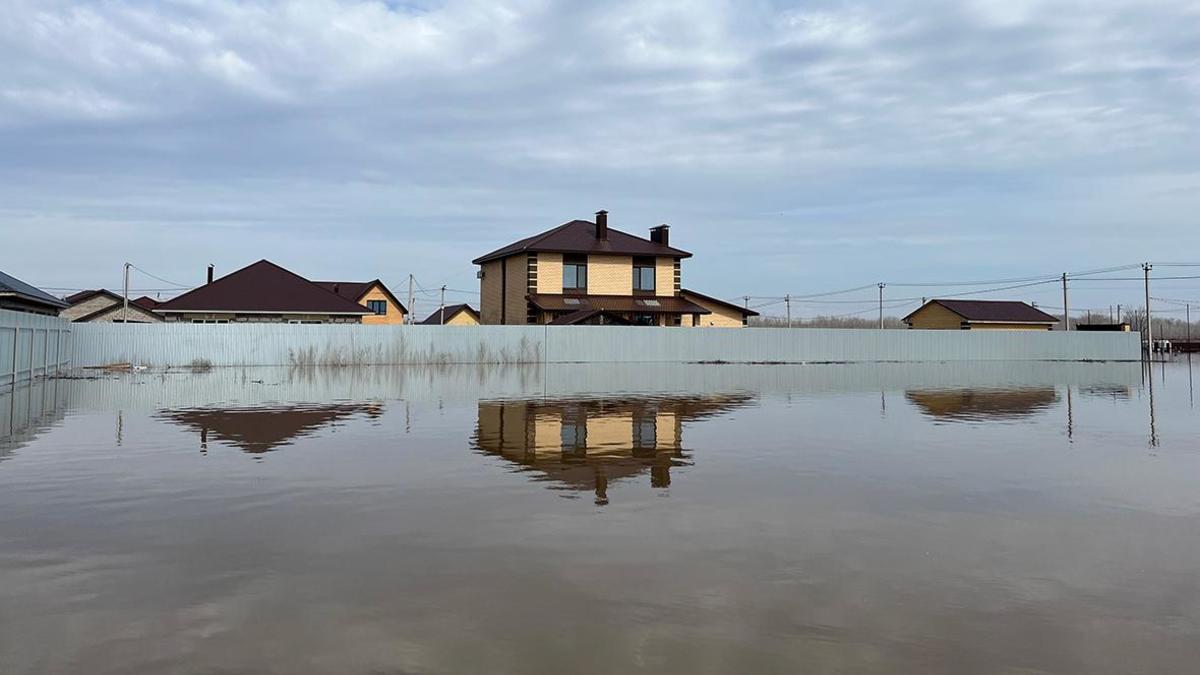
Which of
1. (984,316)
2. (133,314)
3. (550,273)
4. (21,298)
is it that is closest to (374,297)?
(133,314)

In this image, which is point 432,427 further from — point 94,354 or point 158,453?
point 94,354

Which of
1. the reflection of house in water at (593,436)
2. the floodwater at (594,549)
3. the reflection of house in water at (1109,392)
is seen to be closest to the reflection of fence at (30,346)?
the floodwater at (594,549)

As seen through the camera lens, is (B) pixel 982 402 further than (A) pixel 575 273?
No

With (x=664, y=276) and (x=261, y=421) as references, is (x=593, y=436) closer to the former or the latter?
(x=261, y=421)

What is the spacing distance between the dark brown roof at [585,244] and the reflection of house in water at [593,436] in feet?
80.8

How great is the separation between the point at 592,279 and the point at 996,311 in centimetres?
3671

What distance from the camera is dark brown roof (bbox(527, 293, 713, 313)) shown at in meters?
41.7

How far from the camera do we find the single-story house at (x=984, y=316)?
61500mm

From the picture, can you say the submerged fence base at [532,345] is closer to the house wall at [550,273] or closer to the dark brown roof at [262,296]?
the house wall at [550,273]

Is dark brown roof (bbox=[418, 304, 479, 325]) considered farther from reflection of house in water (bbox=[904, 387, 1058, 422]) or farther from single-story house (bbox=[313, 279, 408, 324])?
reflection of house in water (bbox=[904, 387, 1058, 422])

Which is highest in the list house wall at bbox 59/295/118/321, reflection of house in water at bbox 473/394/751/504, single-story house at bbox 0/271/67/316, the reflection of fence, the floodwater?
house wall at bbox 59/295/118/321

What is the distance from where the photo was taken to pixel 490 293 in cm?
4928

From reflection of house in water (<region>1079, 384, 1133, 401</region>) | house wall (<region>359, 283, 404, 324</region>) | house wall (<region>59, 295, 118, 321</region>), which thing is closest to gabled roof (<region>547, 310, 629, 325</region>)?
reflection of house in water (<region>1079, 384, 1133, 401</region>)

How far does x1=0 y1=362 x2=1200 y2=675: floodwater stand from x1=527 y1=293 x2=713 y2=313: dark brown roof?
28.2 metres
